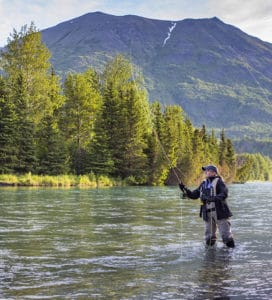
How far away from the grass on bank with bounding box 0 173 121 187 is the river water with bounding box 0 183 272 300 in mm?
28822

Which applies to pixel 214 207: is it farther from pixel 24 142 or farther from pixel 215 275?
pixel 24 142

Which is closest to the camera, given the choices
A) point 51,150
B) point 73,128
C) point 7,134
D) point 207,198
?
point 207,198

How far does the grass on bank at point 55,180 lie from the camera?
45562mm

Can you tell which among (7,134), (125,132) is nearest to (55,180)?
(7,134)

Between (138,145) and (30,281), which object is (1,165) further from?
(30,281)

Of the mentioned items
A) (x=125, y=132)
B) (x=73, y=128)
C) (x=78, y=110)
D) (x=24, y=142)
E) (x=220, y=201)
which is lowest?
(x=220, y=201)

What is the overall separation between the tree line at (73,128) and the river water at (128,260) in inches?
1340

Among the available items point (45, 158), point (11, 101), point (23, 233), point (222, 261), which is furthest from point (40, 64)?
point (222, 261)

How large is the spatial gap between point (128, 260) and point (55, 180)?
3784cm

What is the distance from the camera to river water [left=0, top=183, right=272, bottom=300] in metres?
7.25

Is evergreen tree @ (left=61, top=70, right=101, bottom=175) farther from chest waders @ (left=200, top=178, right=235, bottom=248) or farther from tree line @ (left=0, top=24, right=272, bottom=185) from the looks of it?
chest waders @ (left=200, top=178, right=235, bottom=248)

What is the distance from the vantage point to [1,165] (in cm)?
4912

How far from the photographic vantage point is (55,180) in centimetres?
4691

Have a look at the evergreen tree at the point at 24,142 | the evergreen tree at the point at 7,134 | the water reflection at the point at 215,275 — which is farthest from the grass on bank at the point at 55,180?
the water reflection at the point at 215,275
